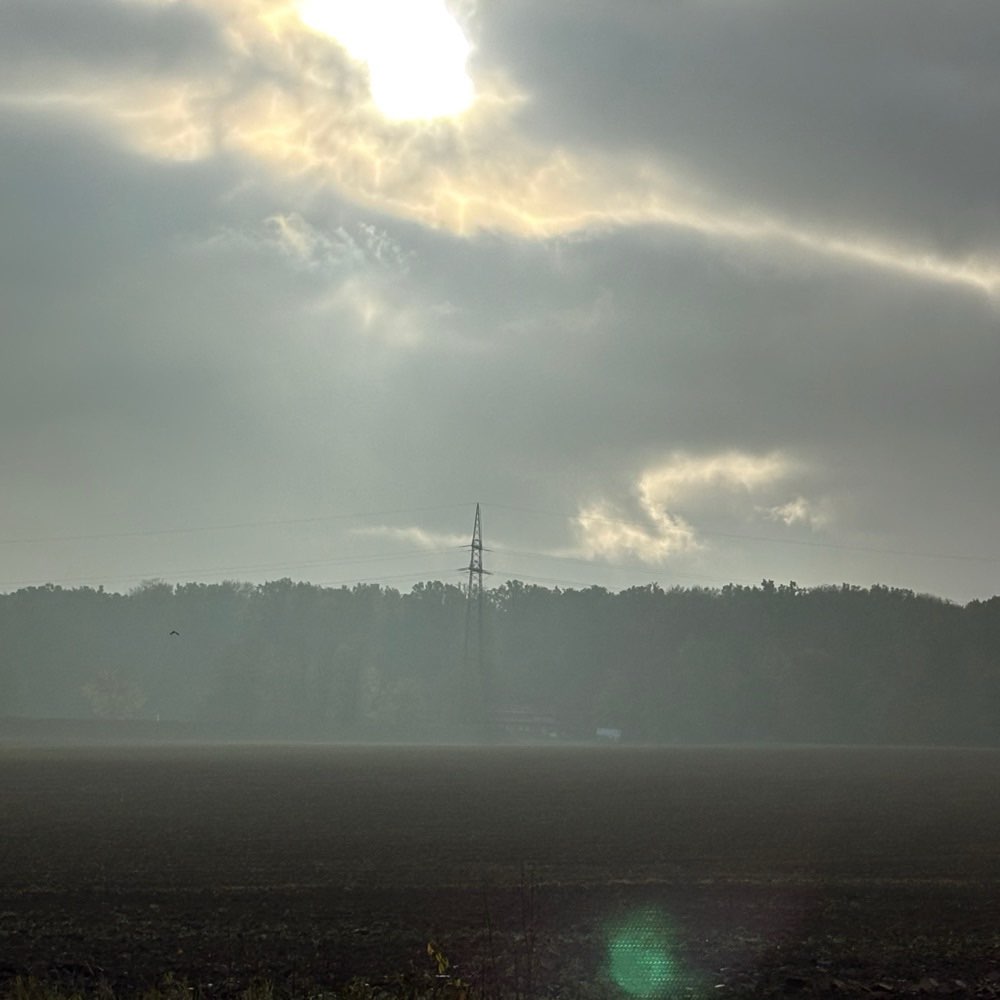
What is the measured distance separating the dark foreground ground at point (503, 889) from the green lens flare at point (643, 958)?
0.28 feet

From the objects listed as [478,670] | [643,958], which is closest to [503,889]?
[643,958]

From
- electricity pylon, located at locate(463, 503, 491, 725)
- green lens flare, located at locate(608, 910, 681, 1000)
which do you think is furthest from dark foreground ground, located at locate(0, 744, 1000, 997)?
electricity pylon, located at locate(463, 503, 491, 725)

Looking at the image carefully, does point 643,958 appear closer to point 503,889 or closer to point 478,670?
point 503,889

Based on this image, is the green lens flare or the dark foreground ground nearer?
the green lens flare

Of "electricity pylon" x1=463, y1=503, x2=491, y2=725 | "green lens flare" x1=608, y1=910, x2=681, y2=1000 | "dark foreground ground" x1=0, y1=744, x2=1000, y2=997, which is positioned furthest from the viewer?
"electricity pylon" x1=463, y1=503, x2=491, y2=725

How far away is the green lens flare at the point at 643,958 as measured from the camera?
22078 mm

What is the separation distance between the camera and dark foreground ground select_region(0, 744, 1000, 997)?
76.2 feet

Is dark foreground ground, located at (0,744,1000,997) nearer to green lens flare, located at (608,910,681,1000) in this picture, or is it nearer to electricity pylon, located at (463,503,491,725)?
green lens flare, located at (608,910,681,1000)

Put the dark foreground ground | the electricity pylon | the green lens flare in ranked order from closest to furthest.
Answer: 1. the green lens flare
2. the dark foreground ground
3. the electricity pylon

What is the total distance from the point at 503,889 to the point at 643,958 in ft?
28.5

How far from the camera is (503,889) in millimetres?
32625

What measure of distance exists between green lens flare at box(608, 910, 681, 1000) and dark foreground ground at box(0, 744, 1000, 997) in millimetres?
84

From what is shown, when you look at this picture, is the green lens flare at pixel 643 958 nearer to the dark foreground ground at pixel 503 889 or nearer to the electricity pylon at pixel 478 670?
the dark foreground ground at pixel 503 889

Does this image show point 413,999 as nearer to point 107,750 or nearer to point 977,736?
point 107,750
